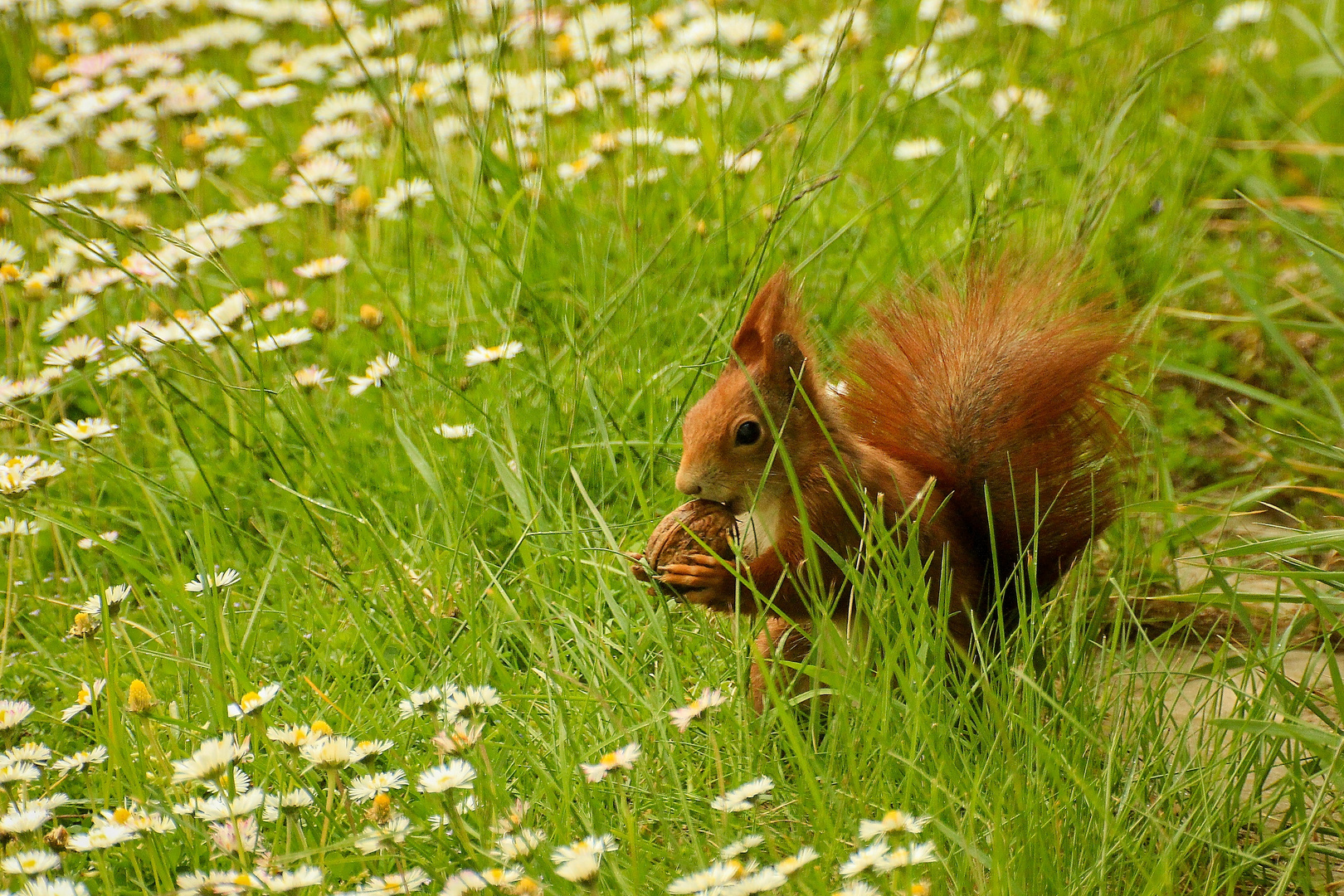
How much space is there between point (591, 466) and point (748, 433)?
599mm

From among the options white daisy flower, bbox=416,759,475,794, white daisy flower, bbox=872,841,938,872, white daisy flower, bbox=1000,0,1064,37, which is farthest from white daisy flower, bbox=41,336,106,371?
white daisy flower, bbox=1000,0,1064,37

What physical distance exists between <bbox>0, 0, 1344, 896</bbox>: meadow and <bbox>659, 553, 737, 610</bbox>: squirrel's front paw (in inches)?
2.3

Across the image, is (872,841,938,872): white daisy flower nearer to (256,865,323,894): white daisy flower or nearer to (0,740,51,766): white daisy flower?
(256,865,323,894): white daisy flower

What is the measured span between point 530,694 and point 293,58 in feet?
8.69

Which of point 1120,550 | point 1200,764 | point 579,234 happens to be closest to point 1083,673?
point 1200,764

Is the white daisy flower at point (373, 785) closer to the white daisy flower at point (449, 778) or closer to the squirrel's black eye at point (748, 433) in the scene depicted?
the white daisy flower at point (449, 778)

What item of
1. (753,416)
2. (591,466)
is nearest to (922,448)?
(753,416)

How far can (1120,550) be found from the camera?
1.94m

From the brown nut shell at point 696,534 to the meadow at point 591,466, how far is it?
10 cm

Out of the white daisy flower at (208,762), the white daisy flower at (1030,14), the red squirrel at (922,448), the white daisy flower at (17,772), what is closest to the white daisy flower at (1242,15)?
the white daisy flower at (1030,14)

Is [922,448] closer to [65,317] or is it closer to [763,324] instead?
[763,324]

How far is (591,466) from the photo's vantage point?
2.16 meters

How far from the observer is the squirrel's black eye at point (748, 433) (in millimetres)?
1606

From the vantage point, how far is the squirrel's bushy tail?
1.69 m
